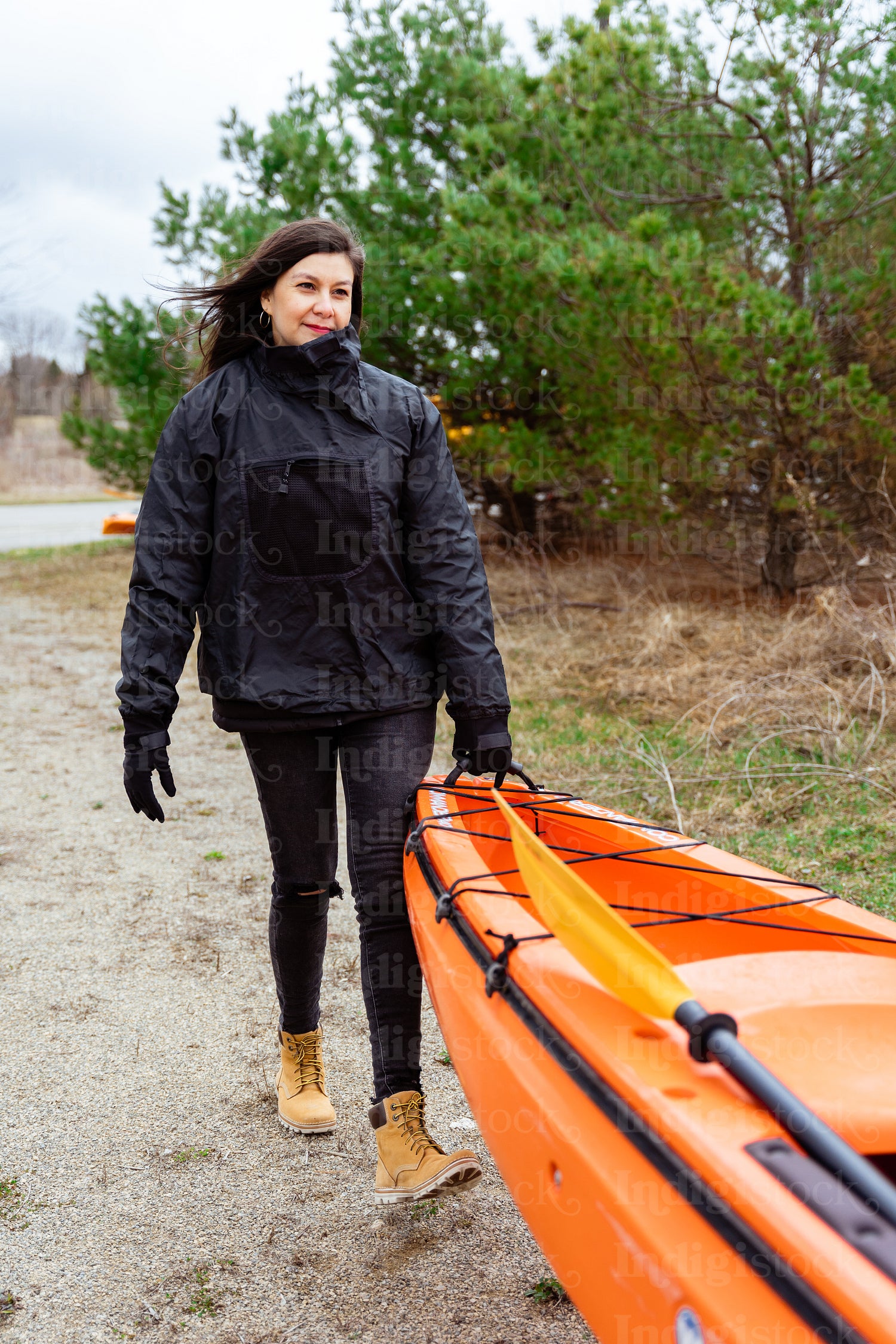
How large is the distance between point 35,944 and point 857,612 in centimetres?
420

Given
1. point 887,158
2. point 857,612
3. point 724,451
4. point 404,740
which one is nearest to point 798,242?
point 887,158

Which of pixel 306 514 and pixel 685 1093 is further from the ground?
pixel 306 514

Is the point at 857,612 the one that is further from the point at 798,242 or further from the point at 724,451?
the point at 798,242

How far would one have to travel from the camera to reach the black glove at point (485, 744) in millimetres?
2156

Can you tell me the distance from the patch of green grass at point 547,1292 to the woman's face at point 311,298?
1.80 meters

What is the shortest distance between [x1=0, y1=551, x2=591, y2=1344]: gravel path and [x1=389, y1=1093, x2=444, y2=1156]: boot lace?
0.17m

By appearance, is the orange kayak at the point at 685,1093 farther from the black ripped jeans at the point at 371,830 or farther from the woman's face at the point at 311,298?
the woman's face at the point at 311,298

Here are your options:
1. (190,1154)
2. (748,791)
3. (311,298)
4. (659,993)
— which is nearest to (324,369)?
(311,298)

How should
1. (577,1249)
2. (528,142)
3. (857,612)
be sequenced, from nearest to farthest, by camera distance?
(577,1249)
(857,612)
(528,142)

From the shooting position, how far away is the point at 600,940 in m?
1.52

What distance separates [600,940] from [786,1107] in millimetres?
346

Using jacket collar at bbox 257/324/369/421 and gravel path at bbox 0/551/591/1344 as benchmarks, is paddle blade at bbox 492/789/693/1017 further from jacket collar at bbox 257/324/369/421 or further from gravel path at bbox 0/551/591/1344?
jacket collar at bbox 257/324/369/421

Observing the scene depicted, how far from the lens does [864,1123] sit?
1382 millimetres

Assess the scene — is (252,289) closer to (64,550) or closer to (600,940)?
(600,940)
